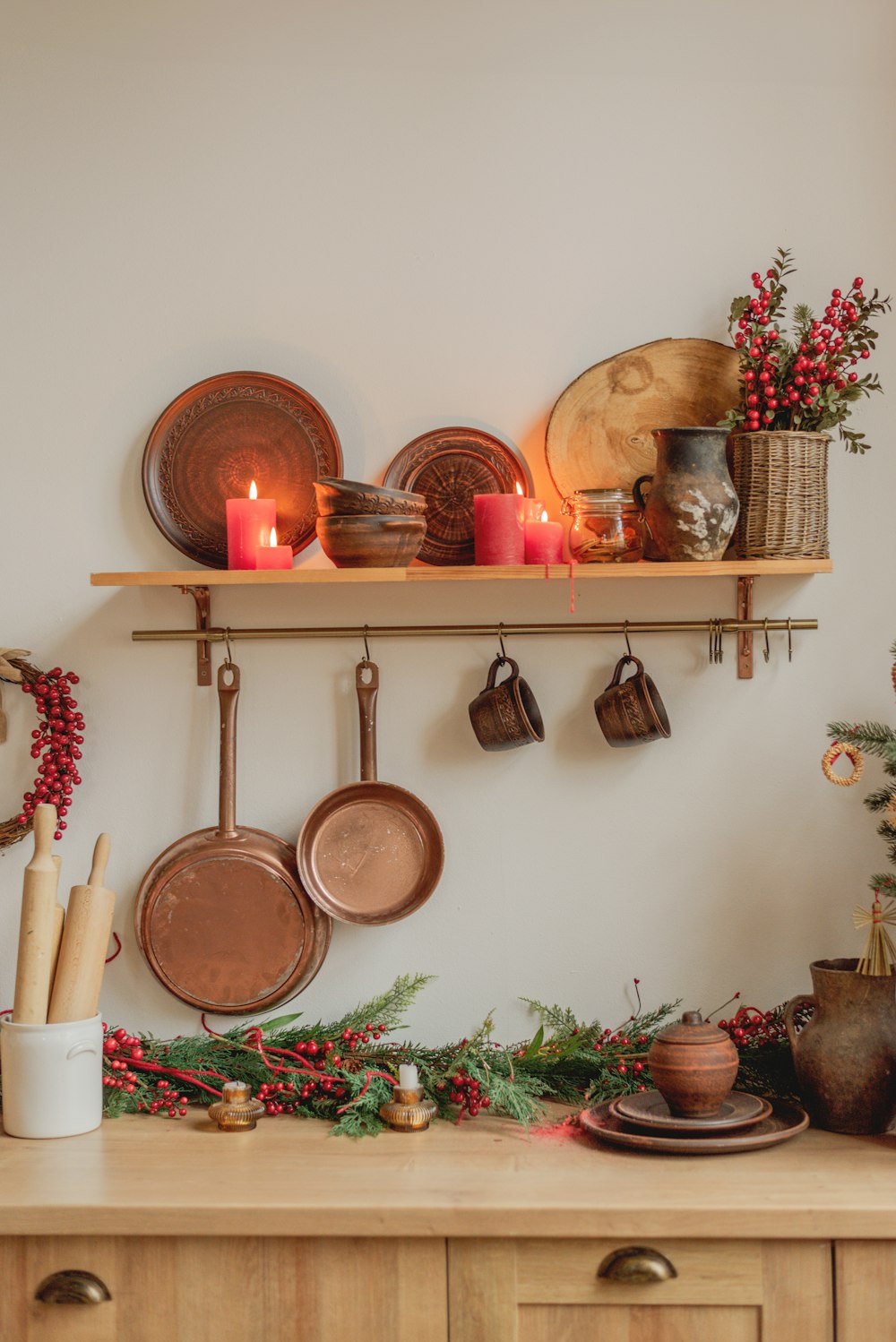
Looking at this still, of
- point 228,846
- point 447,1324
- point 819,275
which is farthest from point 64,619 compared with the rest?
point 819,275

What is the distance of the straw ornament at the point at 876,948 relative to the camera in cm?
162

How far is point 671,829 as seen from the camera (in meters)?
1.88

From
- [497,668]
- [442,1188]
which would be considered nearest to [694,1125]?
[442,1188]

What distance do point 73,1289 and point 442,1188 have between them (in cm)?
44

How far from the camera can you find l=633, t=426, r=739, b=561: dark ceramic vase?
167 centimetres

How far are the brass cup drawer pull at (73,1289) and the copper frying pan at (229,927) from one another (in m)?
0.49

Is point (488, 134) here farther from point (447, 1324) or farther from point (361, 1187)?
point (447, 1324)

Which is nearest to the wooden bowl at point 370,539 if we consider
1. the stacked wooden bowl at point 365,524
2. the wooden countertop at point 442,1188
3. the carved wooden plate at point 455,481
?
the stacked wooden bowl at point 365,524

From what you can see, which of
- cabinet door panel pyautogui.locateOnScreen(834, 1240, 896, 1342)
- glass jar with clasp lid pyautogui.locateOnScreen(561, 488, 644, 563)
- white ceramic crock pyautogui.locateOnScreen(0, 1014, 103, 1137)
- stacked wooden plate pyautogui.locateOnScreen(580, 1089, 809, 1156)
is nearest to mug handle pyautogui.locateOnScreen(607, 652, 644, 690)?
glass jar with clasp lid pyautogui.locateOnScreen(561, 488, 644, 563)

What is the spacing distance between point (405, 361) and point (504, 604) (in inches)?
16.3

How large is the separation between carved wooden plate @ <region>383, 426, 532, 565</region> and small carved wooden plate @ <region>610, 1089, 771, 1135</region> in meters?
0.82

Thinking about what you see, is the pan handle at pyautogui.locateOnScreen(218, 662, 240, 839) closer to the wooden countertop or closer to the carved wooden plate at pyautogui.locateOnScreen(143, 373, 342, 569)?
the carved wooden plate at pyautogui.locateOnScreen(143, 373, 342, 569)

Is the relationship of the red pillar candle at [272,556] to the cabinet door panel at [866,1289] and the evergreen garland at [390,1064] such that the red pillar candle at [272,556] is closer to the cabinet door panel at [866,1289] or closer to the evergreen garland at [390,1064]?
the evergreen garland at [390,1064]

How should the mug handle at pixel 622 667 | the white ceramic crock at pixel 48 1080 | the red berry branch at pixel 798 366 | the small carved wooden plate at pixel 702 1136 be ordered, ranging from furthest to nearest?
the mug handle at pixel 622 667 → the red berry branch at pixel 798 366 → the white ceramic crock at pixel 48 1080 → the small carved wooden plate at pixel 702 1136
